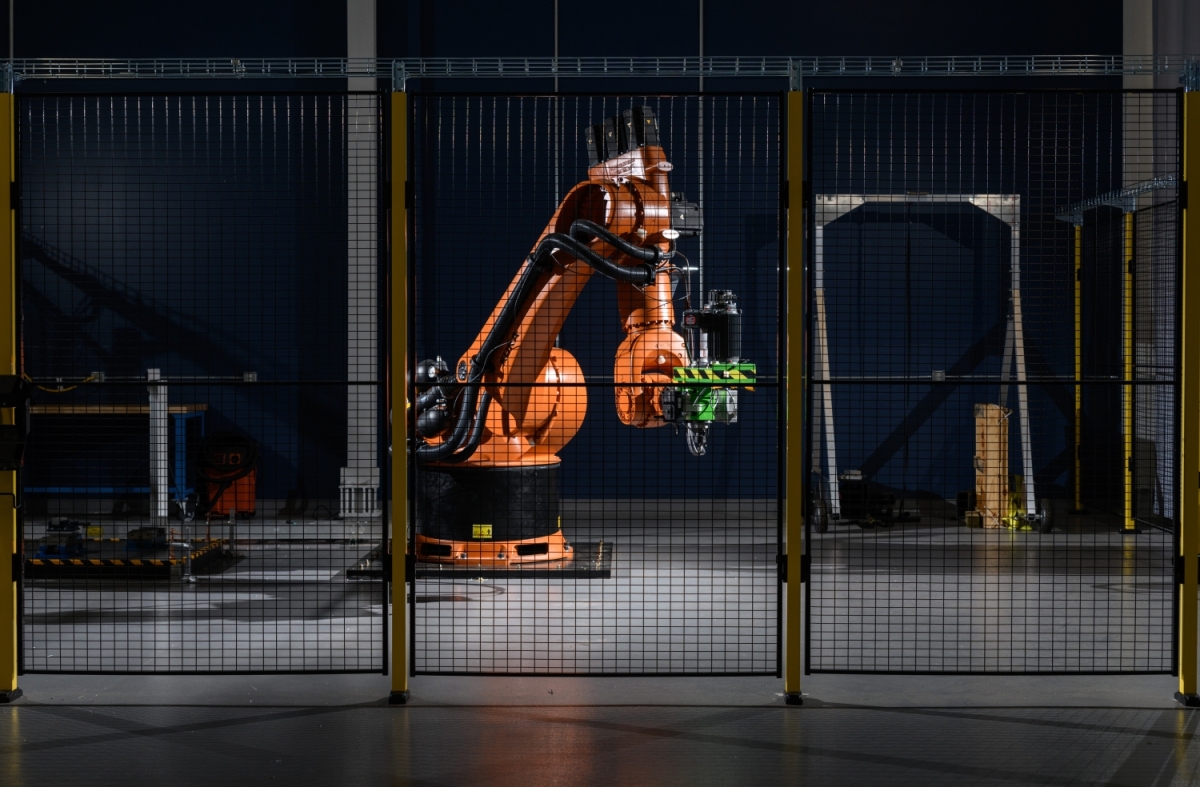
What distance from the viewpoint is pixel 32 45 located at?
12.6 m

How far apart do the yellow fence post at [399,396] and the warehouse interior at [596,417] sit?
17 mm

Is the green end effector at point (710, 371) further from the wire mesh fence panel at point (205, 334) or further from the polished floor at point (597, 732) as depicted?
the wire mesh fence panel at point (205, 334)

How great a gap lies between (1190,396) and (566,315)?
467 centimetres

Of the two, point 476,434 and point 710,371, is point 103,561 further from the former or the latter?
point 710,371

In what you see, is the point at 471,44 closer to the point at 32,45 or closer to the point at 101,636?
the point at 32,45

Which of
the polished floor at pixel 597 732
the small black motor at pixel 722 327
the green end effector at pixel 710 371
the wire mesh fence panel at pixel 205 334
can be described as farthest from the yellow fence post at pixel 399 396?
the wire mesh fence panel at pixel 205 334

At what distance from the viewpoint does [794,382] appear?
220 inches

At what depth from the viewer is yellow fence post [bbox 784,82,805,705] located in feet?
18.1

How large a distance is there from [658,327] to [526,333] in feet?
3.42

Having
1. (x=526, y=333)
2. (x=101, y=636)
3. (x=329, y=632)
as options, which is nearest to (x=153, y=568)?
(x=101, y=636)

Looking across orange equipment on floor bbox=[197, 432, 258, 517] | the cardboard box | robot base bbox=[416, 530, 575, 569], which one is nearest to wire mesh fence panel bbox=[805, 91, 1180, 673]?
the cardboard box

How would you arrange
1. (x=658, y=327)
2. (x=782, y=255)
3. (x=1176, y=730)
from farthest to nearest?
(x=658, y=327) → (x=782, y=255) → (x=1176, y=730)

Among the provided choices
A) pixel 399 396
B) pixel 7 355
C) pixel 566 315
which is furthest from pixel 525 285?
pixel 7 355

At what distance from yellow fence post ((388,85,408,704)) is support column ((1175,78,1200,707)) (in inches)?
143
